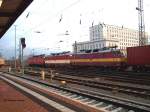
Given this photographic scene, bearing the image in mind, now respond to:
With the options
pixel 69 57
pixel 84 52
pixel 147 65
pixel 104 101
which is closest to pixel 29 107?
pixel 104 101

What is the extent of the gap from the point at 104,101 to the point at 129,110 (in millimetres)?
2628

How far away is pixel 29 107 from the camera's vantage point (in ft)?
45.3

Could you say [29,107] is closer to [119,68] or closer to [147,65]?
[147,65]

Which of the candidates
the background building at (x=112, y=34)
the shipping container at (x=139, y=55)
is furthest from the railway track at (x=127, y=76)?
the background building at (x=112, y=34)

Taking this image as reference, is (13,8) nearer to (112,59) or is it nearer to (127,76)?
(127,76)

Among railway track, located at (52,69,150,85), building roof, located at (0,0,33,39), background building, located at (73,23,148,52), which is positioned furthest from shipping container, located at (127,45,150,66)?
building roof, located at (0,0,33,39)

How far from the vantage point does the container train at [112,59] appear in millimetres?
38500

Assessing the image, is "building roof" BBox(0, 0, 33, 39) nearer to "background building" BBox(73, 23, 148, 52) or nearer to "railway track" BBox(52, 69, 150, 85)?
"railway track" BBox(52, 69, 150, 85)

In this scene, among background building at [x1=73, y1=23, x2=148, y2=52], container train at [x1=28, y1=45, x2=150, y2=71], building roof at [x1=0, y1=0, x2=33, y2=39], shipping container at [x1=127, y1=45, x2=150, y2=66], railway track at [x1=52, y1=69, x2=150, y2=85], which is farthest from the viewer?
background building at [x1=73, y1=23, x2=148, y2=52]

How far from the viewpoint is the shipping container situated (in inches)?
1470

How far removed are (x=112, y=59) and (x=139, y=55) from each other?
7.08 m

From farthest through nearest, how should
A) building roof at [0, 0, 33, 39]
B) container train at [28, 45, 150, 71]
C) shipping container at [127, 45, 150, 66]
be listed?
container train at [28, 45, 150, 71], shipping container at [127, 45, 150, 66], building roof at [0, 0, 33, 39]

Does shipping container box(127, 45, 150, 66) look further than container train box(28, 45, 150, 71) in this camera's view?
No

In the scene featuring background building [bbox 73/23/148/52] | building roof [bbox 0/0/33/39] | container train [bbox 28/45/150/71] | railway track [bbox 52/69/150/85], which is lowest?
railway track [bbox 52/69/150/85]
